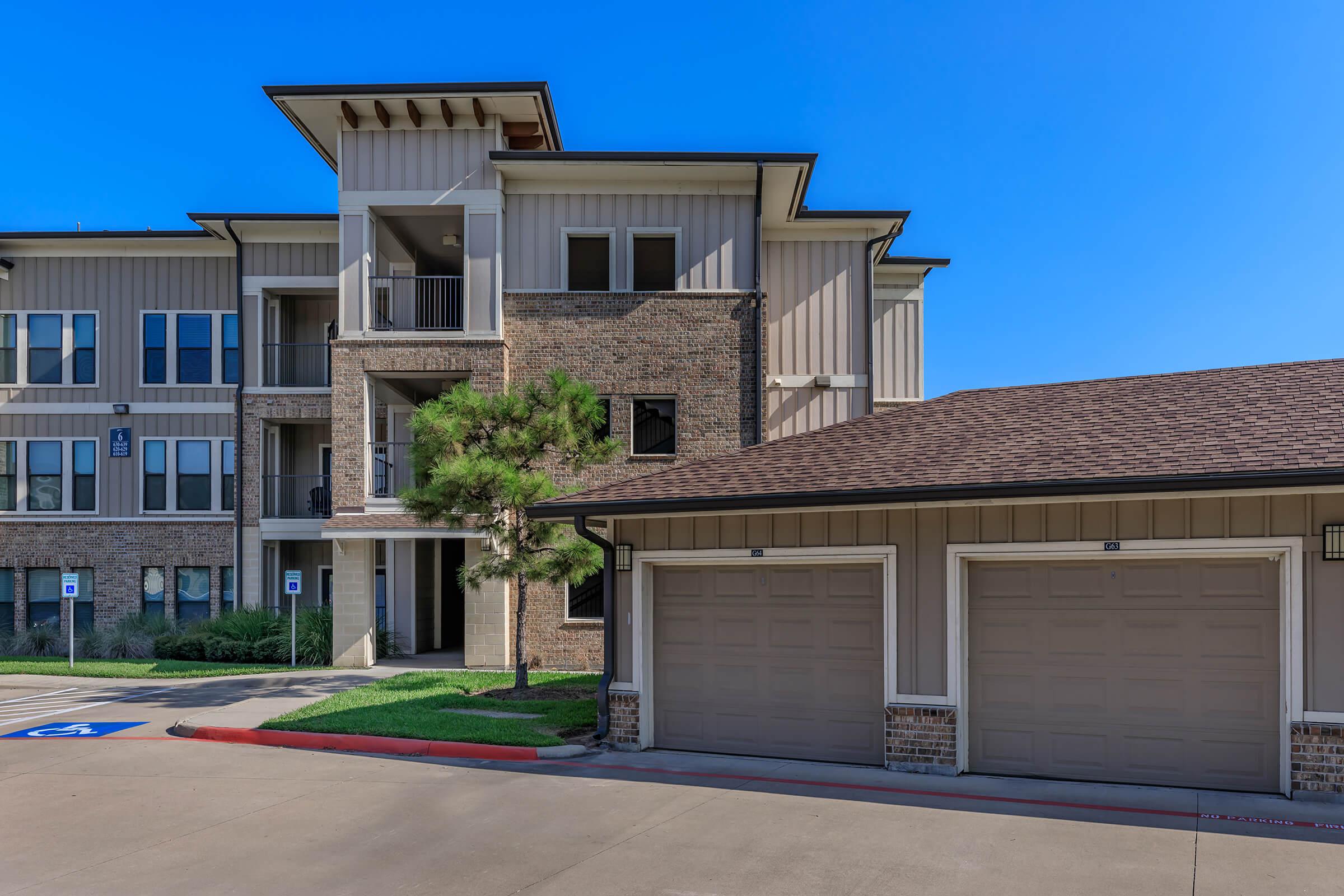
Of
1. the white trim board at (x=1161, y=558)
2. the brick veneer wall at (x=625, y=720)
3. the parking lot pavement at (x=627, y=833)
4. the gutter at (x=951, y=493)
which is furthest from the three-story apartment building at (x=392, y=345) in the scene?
the white trim board at (x=1161, y=558)

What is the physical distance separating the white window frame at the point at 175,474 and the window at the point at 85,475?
1.13m

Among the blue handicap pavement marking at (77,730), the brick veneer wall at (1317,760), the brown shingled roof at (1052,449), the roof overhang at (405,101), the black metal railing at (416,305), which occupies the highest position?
the roof overhang at (405,101)

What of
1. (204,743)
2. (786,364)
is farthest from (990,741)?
(786,364)

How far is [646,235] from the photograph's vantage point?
70.7 feet

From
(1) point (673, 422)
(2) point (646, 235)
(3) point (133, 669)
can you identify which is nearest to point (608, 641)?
(1) point (673, 422)

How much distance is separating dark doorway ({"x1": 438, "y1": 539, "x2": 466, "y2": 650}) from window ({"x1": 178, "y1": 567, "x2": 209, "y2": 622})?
5839mm

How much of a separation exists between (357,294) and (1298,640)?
17591mm

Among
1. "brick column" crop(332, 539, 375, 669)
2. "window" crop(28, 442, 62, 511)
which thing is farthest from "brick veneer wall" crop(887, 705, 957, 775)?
"window" crop(28, 442, 62, 511)

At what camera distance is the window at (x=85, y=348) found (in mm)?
25406

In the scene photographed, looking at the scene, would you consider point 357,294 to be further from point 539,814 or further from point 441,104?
point 539,814

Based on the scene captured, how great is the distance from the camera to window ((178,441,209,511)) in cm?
2534

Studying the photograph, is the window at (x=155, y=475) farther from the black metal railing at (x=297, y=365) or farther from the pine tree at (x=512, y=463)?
the pine tree at (x=512, y=463)

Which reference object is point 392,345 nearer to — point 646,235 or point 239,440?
point 646,235

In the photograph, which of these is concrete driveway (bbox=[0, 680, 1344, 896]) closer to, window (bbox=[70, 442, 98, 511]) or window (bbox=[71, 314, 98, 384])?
window (bbox=[70, 442, 98, 511])
